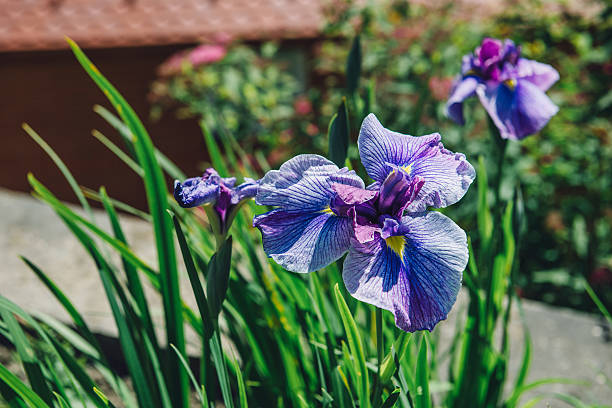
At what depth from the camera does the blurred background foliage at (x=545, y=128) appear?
2439 mm

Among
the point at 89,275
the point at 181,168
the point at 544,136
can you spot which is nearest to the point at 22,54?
the point at 181,168

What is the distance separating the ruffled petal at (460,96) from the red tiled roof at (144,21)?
3259mm

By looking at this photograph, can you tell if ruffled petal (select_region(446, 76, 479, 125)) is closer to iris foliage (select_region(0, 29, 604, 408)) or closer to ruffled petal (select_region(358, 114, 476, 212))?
iris foliage (select_region(0, 29, 604, 408))

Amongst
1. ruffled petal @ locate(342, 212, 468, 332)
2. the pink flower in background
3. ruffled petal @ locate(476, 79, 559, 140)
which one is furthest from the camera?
the pink flower in background

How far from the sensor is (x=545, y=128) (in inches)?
106

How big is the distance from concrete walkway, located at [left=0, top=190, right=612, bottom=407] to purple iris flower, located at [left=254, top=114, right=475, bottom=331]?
58 centimetres

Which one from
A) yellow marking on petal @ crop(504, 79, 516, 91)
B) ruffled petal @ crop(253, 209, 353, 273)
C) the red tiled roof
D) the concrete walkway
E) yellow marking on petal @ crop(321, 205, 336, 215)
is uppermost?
the red tiled roof

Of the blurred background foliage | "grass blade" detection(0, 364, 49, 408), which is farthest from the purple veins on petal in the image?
the blurred background foliage

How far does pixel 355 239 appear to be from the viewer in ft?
1.98

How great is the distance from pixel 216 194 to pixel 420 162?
0.82ft

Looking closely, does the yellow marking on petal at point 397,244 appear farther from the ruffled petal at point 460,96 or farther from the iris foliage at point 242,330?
the ruffled petal at point 460,96

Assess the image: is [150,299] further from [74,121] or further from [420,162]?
[74,121]

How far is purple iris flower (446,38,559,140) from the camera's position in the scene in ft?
3.03

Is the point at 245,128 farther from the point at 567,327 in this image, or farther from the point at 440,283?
the point at 440,283
